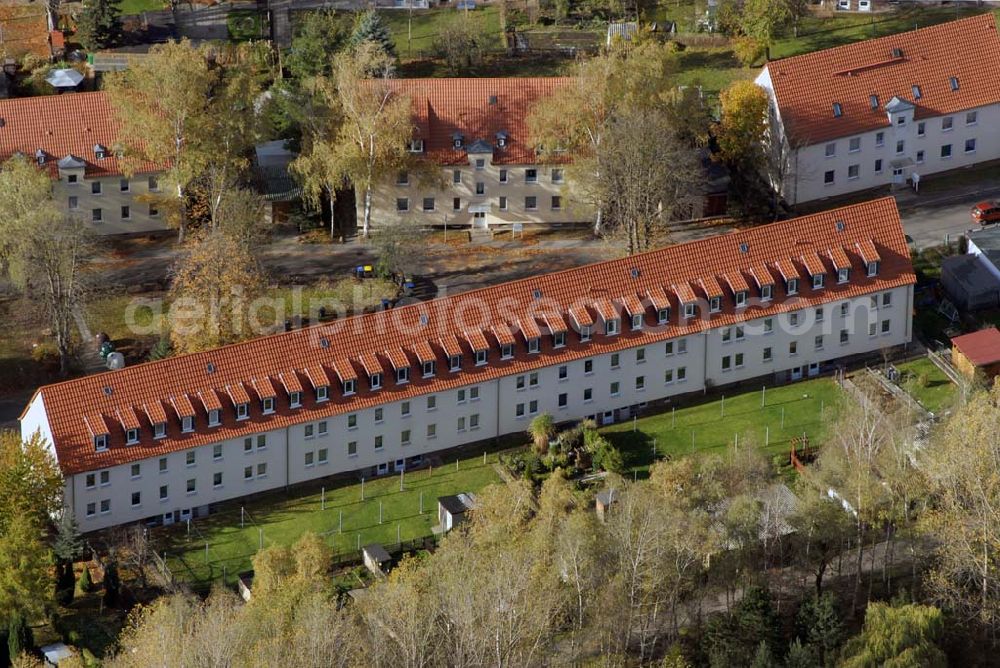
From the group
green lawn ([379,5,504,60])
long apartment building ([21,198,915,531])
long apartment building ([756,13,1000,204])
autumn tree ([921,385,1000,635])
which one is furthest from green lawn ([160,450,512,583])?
green lawn ([379,5,504,60])

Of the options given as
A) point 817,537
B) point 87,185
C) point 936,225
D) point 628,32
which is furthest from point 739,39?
point 817,537

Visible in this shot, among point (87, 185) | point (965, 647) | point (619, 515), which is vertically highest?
point (87, 185)

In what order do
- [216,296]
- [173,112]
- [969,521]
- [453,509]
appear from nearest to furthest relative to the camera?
[969,521] → [453,509] → [216,296] → [173,112]

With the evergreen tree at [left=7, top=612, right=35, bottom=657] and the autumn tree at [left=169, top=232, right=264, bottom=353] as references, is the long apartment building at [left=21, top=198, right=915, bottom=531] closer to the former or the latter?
the autumn tree at [left=169, top=232, right=264, bottom=353]

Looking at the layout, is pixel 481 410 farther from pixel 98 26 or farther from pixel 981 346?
pixel 98 26

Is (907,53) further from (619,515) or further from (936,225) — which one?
(619,515)

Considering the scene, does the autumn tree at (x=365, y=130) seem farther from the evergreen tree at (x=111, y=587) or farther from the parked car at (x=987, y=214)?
the parked car at (x=987, y=214)

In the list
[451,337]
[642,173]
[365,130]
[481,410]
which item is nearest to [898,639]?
[481,410]
